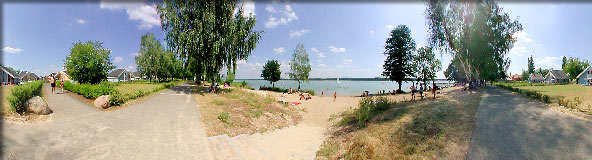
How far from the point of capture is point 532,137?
224 inches

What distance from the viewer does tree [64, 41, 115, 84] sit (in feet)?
56.6

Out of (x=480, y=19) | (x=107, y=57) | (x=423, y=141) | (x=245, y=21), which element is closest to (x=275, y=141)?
(x=423, y=141)

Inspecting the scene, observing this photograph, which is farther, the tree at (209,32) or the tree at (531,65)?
the tree at (531,65)

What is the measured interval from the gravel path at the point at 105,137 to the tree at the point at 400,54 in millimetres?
33280

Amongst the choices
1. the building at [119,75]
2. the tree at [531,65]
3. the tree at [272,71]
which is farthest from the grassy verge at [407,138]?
the tree at [531,65]

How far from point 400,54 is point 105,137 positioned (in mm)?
36575

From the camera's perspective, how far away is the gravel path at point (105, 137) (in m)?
5.03

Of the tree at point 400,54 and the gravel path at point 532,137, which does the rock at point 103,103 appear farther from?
the tree at point 400,54

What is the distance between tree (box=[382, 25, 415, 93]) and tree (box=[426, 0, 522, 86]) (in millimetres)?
11256

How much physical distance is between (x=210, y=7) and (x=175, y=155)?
55.3 feet

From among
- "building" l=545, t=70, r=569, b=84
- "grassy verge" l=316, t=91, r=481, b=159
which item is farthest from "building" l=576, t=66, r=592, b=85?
"grassy verge" l=316, t=91, r=481, b=159

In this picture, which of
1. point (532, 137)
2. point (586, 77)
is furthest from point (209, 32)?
point (586, 77)

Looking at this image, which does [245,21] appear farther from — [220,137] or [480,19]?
[480,19]

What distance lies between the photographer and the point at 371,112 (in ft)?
37.5
